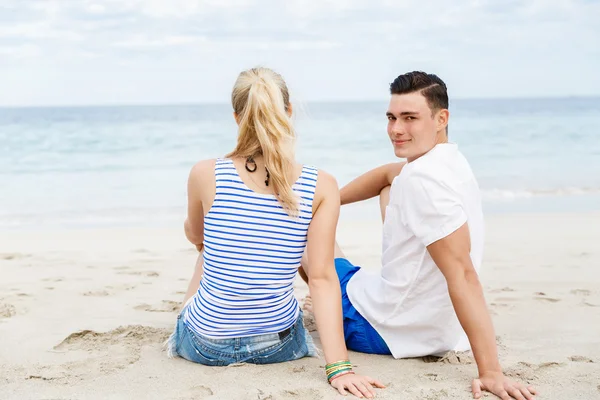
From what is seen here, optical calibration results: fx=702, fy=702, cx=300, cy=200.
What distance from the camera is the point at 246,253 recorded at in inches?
114

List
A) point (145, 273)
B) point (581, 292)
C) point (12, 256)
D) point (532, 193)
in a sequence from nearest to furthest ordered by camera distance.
A: point (581, 292)
point (145, 273)
point (12, 256)
point (532, 193)

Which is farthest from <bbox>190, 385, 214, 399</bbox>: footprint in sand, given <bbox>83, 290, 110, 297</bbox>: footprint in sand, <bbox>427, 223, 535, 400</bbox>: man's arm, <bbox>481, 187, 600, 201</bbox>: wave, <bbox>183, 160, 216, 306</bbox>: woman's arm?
<bbox>481, 187, 600, 201</bbox>: wave

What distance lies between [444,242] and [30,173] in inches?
504

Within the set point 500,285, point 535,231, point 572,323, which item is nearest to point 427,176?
point 572,323

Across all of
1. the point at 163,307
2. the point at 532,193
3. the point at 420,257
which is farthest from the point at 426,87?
the point at 532,193

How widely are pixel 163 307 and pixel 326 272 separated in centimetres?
181

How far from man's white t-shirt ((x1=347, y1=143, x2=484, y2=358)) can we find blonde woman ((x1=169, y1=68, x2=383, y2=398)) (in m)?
0.31

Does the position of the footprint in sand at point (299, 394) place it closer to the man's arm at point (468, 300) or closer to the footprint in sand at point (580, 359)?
the man's arm at point (468, 300)

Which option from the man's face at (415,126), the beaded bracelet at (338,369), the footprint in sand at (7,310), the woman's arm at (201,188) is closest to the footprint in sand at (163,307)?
the footprint in sand at (7,310)

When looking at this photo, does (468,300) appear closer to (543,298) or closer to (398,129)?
(398,129)

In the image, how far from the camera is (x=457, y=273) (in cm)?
279

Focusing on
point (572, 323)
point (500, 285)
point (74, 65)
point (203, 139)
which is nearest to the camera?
point (572, 323)

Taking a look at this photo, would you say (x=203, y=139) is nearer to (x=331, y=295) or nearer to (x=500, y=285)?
(x=500, y=285)

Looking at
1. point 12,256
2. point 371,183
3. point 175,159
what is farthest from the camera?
point 175,159
